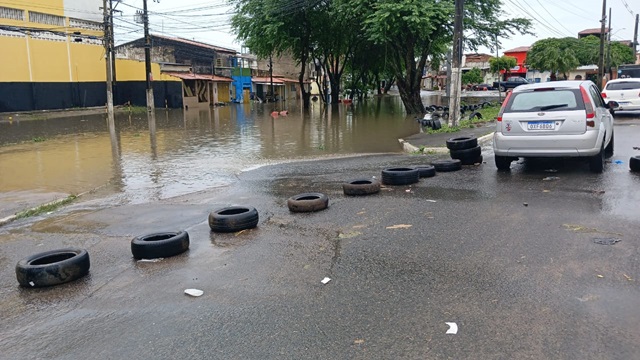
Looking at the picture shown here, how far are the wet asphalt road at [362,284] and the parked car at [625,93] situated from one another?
1361 centimetres

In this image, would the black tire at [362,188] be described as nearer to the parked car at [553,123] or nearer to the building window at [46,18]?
the parked car at [553,123]

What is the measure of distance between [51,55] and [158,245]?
40.5 m

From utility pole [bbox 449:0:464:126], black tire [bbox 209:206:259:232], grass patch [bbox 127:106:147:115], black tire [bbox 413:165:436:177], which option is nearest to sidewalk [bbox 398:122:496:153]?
utility pole [bbox 449:0:464:126]

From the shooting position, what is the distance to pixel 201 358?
367cm

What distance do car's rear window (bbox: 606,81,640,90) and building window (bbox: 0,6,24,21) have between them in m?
38.1

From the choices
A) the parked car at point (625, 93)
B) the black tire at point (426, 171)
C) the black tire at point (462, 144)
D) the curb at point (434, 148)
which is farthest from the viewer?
the parked car at point (625, 93)

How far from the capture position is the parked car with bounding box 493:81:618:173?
29.0 feet

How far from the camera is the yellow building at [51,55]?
1444 inches

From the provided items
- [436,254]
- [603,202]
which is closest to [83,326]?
[436,254]

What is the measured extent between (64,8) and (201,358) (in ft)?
147

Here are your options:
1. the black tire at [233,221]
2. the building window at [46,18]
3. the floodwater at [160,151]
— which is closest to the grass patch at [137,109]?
the building window at [46,18]

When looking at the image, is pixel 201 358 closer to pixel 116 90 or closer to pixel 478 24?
pixel 478 24

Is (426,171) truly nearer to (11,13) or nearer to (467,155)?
(467,155)

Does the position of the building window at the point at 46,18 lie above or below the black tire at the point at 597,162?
above
